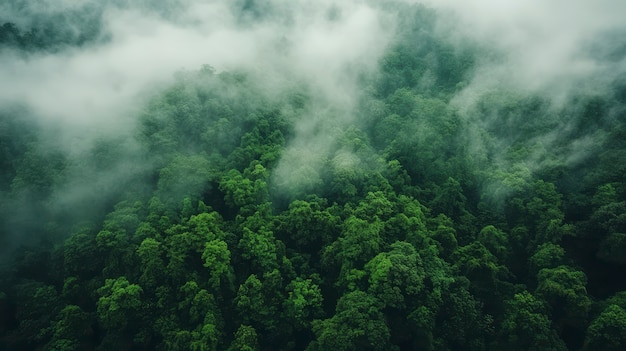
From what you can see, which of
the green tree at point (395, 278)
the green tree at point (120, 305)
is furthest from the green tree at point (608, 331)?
the green tree at point (120, 305)

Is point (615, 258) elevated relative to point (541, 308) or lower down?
elevated

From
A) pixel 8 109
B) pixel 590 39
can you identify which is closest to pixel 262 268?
pixel 8 109

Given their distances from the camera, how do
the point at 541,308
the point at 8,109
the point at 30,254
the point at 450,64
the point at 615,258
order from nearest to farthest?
the point at 541,308
the point at 615,258
the point at 30,254
the point at 8,109
the point at 450,64

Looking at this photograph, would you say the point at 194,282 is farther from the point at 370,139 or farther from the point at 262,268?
the point at 370,139

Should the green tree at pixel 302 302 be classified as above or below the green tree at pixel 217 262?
below

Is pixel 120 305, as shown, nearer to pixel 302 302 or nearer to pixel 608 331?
pixel 302 302

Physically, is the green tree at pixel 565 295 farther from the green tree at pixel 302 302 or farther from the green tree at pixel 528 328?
the green tree at pixel 302 302

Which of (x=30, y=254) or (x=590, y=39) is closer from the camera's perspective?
(x=30, y=254)

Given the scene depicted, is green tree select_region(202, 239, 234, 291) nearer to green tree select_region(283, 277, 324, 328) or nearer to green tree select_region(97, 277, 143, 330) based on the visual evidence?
green tree select_region(283, 277, 324, 328)

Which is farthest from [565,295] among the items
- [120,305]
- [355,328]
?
[120,305]
